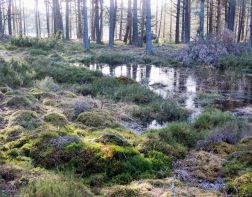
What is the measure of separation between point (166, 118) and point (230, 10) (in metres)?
26.6

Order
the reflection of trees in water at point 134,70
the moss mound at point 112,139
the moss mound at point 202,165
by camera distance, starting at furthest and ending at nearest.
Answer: the reflection of trees in water at point 134,70, the moss mound at point 112,139, the moss mound at point 202,165

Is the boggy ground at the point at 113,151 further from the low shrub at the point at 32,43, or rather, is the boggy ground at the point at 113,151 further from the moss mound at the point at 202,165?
the low shrub at the point at 32,43

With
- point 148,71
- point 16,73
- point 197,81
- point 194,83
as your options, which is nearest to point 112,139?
point 16,73

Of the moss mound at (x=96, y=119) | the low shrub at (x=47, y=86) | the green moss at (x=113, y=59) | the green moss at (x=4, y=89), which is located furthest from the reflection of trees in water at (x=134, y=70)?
the moss mound at (x=96, y=119)

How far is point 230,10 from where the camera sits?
3297 centimetres

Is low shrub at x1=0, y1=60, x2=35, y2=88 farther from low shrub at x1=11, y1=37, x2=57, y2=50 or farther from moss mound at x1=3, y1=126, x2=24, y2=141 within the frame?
low shrub at x1=11, y1=37, x2=57, y2=50

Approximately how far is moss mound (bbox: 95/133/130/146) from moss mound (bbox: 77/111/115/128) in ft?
4.32

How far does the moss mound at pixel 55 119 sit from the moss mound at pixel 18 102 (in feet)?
4.08

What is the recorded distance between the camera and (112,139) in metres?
6.46

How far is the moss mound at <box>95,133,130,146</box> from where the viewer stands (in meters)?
6.38

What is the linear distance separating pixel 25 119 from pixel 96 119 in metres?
1.54

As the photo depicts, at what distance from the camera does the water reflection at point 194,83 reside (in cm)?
1134

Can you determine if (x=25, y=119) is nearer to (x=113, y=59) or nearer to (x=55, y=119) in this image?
(x=55, y=119)

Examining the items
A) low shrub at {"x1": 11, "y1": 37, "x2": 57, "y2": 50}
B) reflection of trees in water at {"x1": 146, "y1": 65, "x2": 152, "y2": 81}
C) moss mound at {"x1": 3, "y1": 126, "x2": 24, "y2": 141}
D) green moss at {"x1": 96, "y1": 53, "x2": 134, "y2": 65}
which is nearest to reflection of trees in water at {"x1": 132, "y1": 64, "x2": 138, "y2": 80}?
reflection of trees in water at {"x1": 146, "y1": 65, "x2": 152, "y2": 81}
